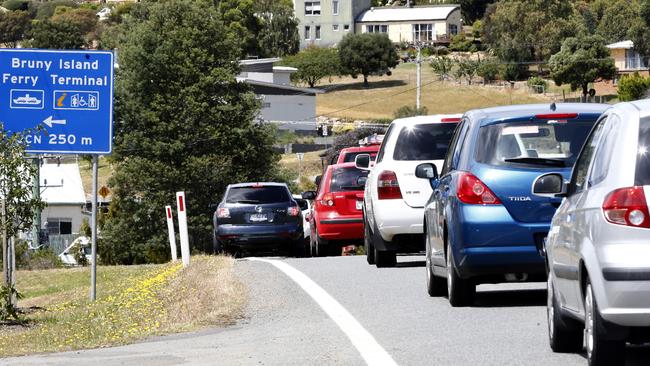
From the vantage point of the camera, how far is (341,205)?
25922 millimetres

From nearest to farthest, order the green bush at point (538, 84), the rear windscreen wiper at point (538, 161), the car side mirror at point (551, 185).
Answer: the car side mirror at point (551, 185)
the rear windscreen wiper at point (538, 161)
the green bush at point (538, 84)

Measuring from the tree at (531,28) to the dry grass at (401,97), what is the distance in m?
7.16

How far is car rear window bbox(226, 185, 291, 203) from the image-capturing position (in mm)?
29688

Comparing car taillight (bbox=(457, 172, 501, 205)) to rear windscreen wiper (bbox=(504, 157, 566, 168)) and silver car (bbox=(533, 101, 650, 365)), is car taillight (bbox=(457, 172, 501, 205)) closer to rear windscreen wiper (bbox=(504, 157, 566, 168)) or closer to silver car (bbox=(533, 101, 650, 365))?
rear windscreen wiper (bbox=(504, 157, 566, 168))

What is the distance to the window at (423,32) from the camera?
561 feet

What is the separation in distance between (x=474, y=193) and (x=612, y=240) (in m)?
4.87

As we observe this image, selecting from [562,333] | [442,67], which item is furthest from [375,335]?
[442,67]

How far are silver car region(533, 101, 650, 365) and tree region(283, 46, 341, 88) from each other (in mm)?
139567

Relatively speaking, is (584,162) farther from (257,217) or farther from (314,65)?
(314,65)

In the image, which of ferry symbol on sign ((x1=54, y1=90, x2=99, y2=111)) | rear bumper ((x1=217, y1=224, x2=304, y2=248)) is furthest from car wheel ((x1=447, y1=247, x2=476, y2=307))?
rear bumper ((x1=217, y1=224, x2=304, y2=248))

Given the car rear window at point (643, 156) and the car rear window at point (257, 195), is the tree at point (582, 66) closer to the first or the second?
the car rear window at point (257, 195)

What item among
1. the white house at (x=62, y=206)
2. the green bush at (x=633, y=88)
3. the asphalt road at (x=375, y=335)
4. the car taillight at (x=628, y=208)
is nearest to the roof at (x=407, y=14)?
the green bush at (x=633, y=88)

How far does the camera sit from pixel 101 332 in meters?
14.5

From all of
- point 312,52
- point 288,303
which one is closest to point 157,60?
point 288,303
